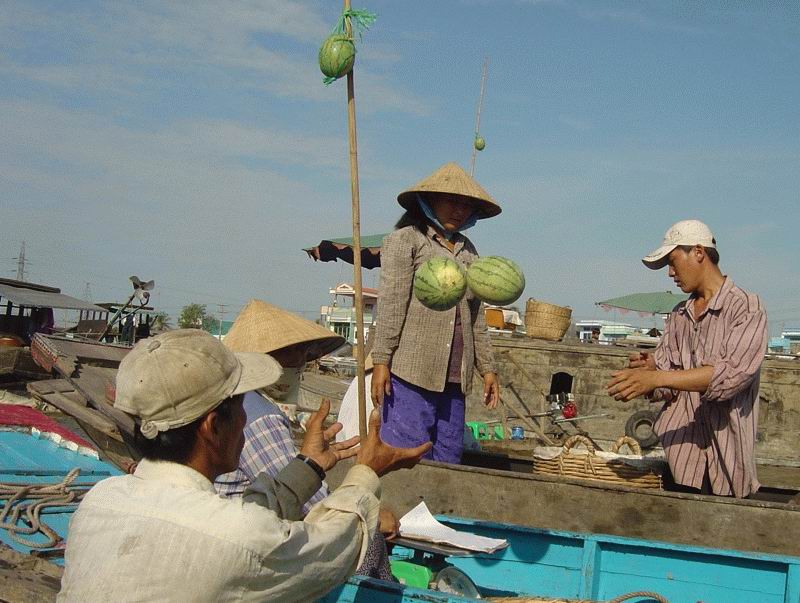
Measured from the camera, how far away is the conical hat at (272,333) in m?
3.57

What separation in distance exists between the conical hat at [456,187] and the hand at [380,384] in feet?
3.11

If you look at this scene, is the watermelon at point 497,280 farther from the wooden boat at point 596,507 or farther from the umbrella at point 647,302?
the umbrella at point 647,302

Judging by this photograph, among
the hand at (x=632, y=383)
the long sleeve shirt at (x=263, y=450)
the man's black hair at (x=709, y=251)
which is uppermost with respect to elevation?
the man's black hair at (x=709, y=251)

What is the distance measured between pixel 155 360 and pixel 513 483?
2599mm

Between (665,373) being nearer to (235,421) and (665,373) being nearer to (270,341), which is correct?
(270,341)

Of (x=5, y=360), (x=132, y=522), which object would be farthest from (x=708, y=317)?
(x=5, y=360)

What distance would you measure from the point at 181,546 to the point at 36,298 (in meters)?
26.1

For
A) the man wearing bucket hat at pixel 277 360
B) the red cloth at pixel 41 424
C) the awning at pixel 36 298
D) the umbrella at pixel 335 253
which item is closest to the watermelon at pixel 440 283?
the man wearing bucket hat at pixel 277 360

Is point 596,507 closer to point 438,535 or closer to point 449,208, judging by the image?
point 438,535

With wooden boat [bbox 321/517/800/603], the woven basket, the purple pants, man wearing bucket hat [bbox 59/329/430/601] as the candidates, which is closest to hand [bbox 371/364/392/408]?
the purple pants

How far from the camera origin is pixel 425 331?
172 inches

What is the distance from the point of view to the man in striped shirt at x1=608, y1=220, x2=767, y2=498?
3611mm

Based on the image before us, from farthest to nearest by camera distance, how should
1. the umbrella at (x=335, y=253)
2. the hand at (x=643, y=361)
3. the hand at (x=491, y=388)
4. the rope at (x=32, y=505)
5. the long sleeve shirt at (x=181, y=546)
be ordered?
the umbrella at (x=335, y=253)
the hand at (x=491, y=388)
the hand at (x=643, y=361)
the rope at (x=32, y=505)
the long sleeve shirt at (x=181, y=546)

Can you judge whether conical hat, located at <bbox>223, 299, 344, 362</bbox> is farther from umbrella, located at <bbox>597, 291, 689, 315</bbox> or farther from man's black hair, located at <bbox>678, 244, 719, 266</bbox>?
umbrella, located at <bbox>597, 291, 689, 315</bbox>
